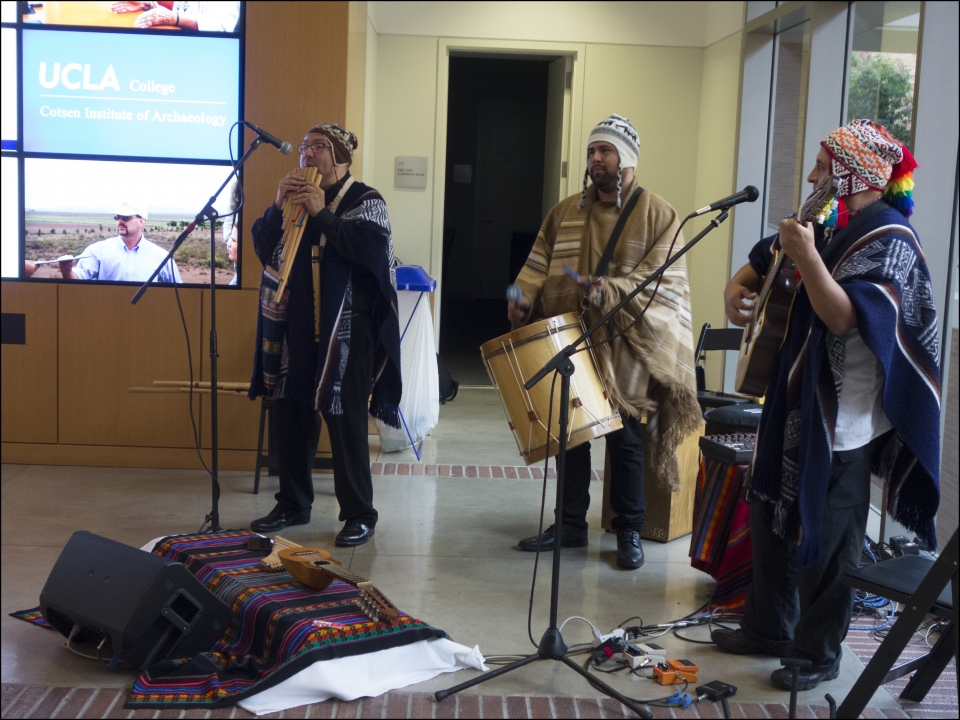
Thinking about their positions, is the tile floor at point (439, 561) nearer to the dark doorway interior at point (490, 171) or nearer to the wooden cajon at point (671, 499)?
the wooden cajon at point (671, 499)

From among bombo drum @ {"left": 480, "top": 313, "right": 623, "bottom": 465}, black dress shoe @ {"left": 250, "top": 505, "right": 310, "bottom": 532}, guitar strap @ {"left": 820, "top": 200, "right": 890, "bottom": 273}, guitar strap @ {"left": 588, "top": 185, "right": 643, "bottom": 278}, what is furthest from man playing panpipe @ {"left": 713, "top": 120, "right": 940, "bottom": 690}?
black dress shoe @ {"left": 250, "top": 505, "right": 310, "bottom": 532}

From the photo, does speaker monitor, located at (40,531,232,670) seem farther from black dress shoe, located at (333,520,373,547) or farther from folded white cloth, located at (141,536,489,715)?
black dress shoe, located at (333,520,373,547)

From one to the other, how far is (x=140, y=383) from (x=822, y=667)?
137 inches

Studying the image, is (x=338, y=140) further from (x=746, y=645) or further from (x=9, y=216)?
(x=746, y=645)

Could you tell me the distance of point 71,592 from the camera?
2.60 metres

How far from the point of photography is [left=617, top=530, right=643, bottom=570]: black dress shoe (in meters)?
3.63

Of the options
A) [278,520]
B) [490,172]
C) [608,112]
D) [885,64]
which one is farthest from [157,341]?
[490,172]

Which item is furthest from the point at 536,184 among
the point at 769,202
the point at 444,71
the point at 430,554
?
the point at 430,554

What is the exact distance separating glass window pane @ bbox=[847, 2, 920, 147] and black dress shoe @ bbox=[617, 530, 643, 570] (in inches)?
81.3

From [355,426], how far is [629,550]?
3.86 ft

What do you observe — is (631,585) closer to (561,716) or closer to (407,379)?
(561,716)

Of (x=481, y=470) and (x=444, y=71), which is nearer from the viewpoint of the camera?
(x=481, y=470)

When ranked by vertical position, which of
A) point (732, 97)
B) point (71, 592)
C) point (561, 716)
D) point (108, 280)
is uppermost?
point (732, 97)

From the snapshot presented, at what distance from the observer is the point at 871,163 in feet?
8.31
